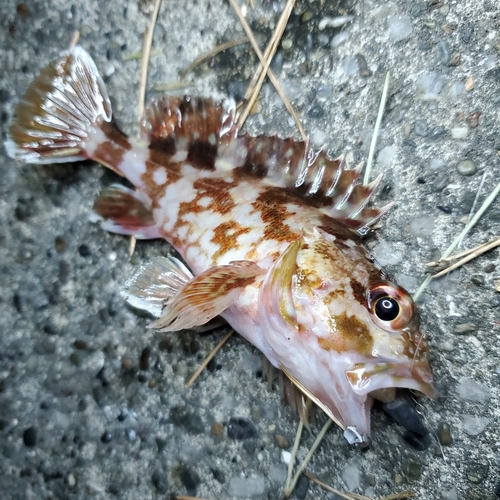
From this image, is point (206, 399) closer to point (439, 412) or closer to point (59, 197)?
point (439, 412)

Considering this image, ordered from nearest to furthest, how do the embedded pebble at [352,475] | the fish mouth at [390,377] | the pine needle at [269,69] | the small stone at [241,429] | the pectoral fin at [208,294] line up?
the fish mouth at [390,377] → the pectoral fin at [208,294] → the embedded pebble at [352,475] → the small stone at [241,429] → the pine needle at [269,69]

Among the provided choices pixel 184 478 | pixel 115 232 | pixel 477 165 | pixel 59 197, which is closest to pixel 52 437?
pixel 184 478

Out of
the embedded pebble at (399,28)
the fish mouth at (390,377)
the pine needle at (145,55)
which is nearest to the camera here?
the fish mouth at (390,377)

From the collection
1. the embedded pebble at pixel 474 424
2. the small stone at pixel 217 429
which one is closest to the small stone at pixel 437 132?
the embedded pebble at pixel 474 424

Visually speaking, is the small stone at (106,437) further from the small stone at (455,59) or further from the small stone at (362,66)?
the small stone at (455,59)

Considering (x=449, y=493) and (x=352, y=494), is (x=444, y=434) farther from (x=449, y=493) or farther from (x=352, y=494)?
(x=352, y=494)

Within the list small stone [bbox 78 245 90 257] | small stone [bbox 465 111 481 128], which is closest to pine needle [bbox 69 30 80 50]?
small stone [bbox 78 245 90 257]

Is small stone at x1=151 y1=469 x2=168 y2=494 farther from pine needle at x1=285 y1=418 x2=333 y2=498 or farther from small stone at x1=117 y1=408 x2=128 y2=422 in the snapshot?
pine needle at x1=285 y1=418 x2=333 y2=498

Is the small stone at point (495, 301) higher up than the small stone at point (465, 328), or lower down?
higher up
